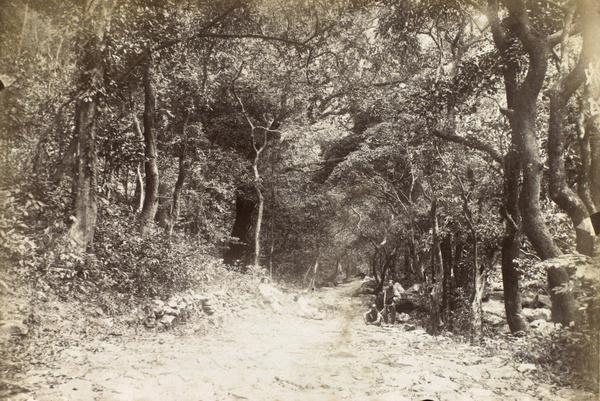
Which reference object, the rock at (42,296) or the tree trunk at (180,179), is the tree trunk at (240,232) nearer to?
the tree trunk at (180,179)

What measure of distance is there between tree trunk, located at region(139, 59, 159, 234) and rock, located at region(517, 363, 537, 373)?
5902 mm

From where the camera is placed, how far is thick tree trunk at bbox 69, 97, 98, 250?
5305 mm

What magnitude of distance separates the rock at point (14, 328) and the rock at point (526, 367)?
5.29 metres

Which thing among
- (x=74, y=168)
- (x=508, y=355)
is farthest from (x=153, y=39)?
(x=508, y=355)

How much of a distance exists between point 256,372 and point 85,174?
11.9 ft

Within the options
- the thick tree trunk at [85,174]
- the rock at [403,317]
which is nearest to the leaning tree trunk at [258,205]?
the rock at [403,317]

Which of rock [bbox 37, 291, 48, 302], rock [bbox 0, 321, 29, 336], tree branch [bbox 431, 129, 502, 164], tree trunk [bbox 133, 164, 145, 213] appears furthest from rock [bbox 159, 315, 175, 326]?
tree branch [bbox 431, 129, 502, 164]

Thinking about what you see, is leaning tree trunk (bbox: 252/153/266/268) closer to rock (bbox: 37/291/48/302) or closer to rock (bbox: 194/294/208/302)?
rock (bbox: 194/294/208/302)

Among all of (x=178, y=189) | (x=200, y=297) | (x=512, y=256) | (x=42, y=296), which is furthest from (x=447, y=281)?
(x=42, y=296)

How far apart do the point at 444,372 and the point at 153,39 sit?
6.17 m

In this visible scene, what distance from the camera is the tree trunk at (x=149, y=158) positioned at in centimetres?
653

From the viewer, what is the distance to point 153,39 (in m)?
5.98

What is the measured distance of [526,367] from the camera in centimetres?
412

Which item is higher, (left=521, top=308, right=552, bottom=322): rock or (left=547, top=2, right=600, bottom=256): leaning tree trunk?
(left=547, top=2, right=600, bottom=256): leaning tree trunk
